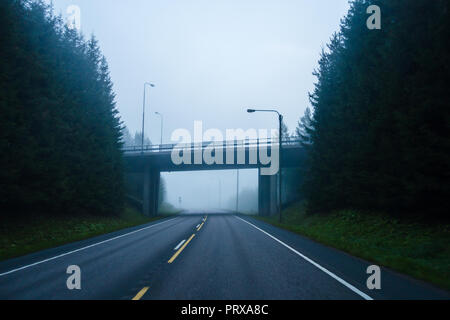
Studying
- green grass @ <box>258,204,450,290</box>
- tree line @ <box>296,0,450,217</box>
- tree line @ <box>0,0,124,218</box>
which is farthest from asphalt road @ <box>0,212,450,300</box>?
tree line @ <box>0,0,124,218</box>

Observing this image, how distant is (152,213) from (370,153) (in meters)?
30.9

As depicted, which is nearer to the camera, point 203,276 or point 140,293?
point 140,293

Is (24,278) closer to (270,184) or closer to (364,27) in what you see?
(364,27)

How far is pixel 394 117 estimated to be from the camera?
43.1ft

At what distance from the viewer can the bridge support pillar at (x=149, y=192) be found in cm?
3706

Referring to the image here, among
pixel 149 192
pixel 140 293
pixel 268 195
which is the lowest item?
pixel 268 195

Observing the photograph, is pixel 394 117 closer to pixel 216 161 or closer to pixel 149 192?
pixel 216 161

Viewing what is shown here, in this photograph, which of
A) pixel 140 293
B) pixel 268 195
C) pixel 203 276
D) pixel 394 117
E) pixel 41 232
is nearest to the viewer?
pixel 140 293

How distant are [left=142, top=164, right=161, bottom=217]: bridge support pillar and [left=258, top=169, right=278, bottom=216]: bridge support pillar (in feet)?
51.8

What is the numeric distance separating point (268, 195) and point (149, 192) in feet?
55.5

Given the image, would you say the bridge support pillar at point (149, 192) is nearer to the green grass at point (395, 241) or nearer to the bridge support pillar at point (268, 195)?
the bridge support pillar at point (268, 195)

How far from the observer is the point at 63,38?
25.3m

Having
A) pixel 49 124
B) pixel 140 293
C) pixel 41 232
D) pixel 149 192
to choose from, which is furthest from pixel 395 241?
pixel 149 192
